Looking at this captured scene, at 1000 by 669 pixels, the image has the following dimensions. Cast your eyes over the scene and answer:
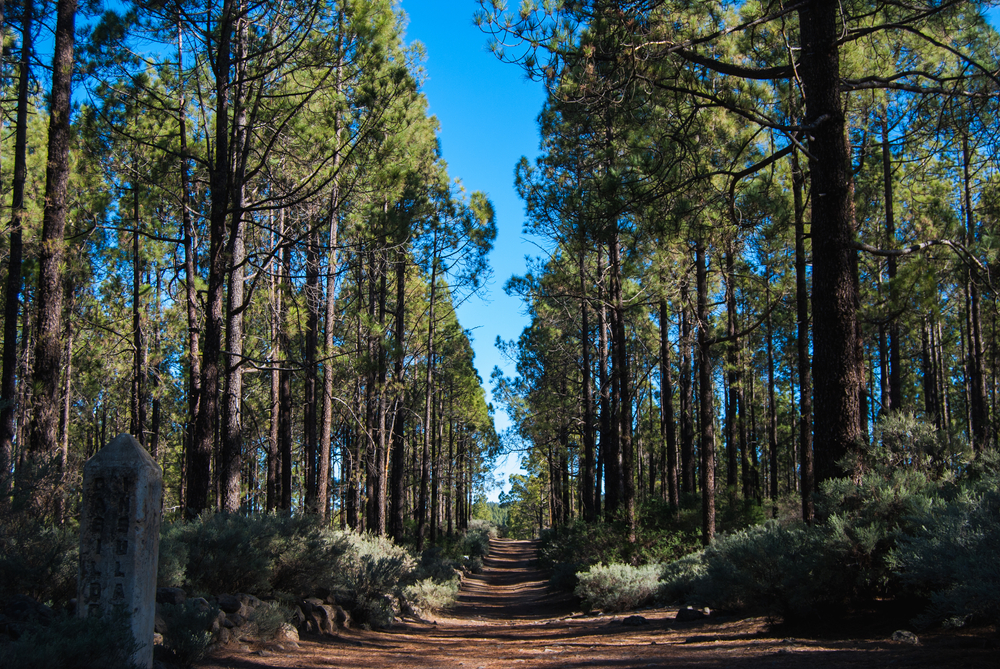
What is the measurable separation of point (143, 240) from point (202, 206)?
3594 millimetres

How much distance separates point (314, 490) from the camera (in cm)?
1439

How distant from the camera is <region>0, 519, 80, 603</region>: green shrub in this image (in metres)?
4.68

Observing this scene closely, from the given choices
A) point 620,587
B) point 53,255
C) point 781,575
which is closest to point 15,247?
point 53,255

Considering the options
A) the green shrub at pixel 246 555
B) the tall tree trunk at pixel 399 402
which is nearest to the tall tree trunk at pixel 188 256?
the green shrub at pixel 246 555

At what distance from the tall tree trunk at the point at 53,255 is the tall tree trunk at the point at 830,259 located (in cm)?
981

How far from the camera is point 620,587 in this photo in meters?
11.3

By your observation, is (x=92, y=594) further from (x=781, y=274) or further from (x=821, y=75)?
(x=781, y=274)

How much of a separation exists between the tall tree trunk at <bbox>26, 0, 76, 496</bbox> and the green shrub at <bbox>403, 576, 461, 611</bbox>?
624cm

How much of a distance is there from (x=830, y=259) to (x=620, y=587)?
280 inches

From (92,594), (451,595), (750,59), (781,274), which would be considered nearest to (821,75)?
(750,59)

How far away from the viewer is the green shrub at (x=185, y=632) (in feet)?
15.4

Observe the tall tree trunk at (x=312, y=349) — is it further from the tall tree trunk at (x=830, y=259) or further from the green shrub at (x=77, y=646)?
the tall tree trunk at (x=830, y=259)

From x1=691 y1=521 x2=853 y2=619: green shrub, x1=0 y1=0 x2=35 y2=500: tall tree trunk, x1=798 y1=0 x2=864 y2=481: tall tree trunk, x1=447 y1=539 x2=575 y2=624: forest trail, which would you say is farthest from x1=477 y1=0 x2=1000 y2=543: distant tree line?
x1=0 y1=0 x2=35 y2=500: tall tree trunk

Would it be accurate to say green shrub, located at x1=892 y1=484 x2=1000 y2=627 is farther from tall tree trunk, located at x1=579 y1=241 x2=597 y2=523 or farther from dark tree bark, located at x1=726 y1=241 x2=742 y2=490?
tall tree trunk, located at x1=579 y1=241 x2=597 y2=523
